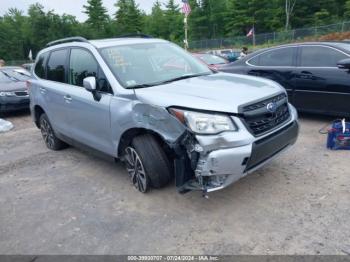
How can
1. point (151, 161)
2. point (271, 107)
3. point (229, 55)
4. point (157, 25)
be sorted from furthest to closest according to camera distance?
point (157, 25), point (229, 55), point (151, 161), point (271, 107)

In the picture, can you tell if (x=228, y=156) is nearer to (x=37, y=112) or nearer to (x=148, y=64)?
(x=148, y=64)

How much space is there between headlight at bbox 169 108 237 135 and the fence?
110 ft

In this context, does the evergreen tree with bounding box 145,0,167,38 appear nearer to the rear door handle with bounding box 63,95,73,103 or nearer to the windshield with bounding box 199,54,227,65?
the windshield with bounding box 199,54,227,65

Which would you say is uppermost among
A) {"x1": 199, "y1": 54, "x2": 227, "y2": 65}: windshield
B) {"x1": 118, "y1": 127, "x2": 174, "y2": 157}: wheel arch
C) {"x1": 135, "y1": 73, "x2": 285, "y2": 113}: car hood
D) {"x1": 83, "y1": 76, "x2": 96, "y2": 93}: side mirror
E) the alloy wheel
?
{"x1": 83, "y1": 76, "x2": 96, "y2": 93}: side mirror

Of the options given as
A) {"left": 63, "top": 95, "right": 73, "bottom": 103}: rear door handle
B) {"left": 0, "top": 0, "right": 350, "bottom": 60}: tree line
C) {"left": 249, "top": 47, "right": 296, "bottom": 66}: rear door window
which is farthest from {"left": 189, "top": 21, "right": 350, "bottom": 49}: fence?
{"left": 63, "top": 95, "right": 73, "bottom": 103}: rear door handle

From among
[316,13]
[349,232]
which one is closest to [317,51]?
[349,232]

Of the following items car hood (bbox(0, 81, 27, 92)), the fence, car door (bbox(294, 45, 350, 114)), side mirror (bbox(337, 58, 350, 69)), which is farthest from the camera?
the fence

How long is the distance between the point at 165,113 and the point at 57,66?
271 cm

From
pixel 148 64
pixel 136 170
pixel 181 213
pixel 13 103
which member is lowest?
pixel 181 213

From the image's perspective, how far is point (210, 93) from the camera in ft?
12.1

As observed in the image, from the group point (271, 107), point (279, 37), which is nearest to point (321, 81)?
point (271, 107)

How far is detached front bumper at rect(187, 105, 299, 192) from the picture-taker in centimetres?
331

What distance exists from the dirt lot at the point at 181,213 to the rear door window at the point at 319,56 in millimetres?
1823

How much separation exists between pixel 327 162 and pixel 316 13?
47.2 metres
